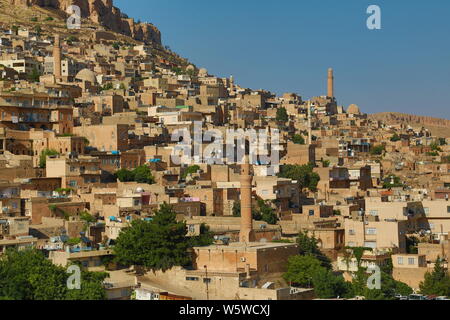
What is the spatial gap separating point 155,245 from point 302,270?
3.74 meters

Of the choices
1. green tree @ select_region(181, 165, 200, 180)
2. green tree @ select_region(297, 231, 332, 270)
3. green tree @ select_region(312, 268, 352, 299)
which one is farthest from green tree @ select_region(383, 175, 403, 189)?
green tree @ select_region(312, 268, 352, 299)

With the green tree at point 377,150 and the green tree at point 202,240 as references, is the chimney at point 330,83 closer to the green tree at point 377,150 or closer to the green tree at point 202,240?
the green tree at point 377,150

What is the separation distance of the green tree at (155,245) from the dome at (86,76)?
27.6m

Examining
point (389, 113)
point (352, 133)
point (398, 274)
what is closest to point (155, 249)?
point (398, 274)

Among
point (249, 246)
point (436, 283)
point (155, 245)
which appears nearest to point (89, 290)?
point (155, 245)

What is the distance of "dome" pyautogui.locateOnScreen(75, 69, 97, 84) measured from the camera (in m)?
53.1

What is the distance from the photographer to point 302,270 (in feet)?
84.6

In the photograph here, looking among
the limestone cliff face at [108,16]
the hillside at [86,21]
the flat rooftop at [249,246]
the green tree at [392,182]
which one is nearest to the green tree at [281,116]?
the green tree at [392,182]

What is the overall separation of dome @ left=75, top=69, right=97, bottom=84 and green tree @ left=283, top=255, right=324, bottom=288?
28.8 m

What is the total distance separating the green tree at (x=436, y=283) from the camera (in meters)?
25.9

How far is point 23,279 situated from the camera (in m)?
22.6

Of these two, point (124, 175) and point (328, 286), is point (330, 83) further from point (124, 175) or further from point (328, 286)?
point (328, 286)
